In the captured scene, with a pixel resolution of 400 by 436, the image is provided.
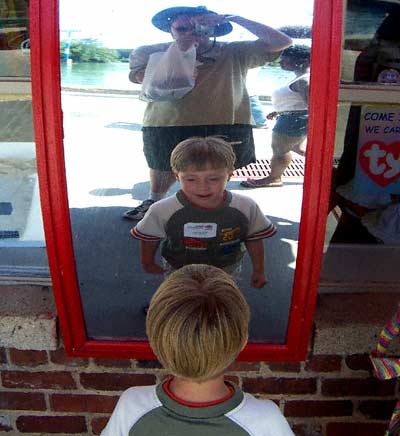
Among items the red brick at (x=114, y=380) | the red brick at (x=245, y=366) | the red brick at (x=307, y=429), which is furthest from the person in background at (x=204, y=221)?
the red brick at (x=307, y=429)

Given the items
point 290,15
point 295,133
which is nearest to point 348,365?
point 295,133

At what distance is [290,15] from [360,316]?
43.3 inches

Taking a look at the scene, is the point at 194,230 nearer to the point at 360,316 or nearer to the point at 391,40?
the point at 360,316

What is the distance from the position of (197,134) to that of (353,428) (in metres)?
1.38

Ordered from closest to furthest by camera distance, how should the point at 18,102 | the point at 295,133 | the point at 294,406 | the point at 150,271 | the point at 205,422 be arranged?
the point at 205,422 < the point at 295,133 < the point at 18,102 < the point at 150,271 < the point at 294,406

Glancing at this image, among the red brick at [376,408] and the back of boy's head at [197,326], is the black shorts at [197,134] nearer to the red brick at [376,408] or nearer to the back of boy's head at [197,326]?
the back of boy's head at [197,326]

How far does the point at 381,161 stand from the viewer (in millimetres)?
2170

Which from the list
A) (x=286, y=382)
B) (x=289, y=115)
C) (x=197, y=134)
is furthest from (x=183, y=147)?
(x=286, y=382)

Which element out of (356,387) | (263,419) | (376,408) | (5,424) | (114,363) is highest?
(263,419)

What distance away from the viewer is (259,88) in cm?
152

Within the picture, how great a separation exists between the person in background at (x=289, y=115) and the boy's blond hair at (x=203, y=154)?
0.09 meters

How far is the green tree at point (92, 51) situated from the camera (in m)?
1.48

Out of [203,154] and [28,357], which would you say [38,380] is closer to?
[28,357]

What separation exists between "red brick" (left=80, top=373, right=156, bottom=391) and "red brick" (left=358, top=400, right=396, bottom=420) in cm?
81
